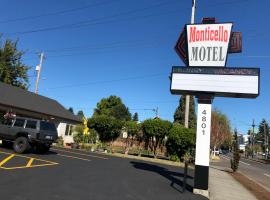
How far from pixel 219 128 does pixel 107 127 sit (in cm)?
3692

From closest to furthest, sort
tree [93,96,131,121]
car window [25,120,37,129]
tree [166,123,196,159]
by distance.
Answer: car window [25,120,37,129]
tree [166,123,196,159]
tree [93,96,131,121]

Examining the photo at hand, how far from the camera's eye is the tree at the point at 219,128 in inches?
2430

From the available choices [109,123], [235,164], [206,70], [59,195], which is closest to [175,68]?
[206,70]

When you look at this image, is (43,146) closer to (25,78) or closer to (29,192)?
(29,192)

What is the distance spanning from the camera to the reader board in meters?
12.8

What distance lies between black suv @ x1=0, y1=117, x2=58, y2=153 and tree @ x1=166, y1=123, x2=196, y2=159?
31.6 feet

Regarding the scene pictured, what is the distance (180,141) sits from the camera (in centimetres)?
2556

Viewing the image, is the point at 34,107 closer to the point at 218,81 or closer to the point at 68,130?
the point at 68,130

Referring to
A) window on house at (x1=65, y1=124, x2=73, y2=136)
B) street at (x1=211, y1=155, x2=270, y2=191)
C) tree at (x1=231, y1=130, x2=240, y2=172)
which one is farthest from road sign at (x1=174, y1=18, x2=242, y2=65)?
window on house at (x1=65, y1=124, x2=73, y2=136)

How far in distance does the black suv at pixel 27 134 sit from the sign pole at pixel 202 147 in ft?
33.0

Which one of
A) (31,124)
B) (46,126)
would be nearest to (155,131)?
(46,126)

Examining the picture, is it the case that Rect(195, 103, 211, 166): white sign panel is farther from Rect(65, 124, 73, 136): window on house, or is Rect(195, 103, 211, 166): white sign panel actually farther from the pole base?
Rect(65, 124, 73, 136): window on house

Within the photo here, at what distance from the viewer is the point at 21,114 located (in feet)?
108

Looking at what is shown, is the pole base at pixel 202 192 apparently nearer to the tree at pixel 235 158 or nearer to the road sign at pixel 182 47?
the road sign at pixel 182 47
